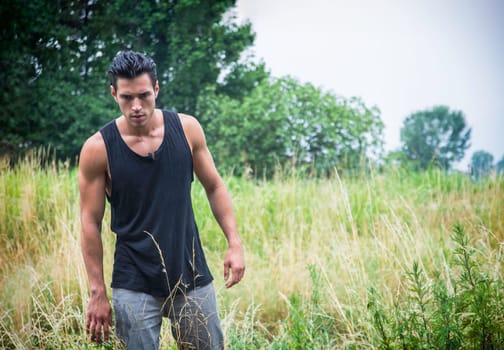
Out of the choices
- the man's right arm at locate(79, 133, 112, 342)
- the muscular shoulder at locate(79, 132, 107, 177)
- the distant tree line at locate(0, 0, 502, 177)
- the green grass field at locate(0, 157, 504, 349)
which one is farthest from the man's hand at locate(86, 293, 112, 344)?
the distant tree line at locate(0, 0, 502, 177)

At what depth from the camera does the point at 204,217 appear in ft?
24.3

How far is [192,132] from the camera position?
265 centimetres

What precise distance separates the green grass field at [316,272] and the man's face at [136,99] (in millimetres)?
1216

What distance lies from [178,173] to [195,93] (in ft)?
50.9

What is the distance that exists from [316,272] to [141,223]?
214 centimetres

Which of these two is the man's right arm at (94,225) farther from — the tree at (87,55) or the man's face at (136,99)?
the tree at (87,55)

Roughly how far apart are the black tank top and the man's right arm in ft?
0.20

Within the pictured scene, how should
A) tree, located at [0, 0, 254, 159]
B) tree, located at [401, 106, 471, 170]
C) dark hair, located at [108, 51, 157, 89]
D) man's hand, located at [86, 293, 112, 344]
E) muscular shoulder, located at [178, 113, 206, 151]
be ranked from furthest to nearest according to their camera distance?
tree, located at [401, 106, 471, 170] < tree, located at [0, 0, 254, 159] < muscular shoulder, located at [178, 113, 206, 151] < dark hair, located at [108, 51, 157, 89] < man's hand, located at [86, 293, 112, 344]

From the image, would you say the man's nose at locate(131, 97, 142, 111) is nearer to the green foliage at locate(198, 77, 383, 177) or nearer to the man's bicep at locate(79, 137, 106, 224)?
the man's bicep at locate(79, 137, 106, 224)

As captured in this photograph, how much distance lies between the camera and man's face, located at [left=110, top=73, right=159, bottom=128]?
2504 mm

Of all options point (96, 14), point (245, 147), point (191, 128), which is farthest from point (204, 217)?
point (96, 14)

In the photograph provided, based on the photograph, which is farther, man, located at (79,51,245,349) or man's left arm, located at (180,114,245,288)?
man's left arm, located at (180,114,245,288)

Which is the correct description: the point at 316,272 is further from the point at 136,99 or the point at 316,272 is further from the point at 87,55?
the point at 87,55

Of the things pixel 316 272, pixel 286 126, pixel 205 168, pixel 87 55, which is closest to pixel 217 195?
pixel 205 168
